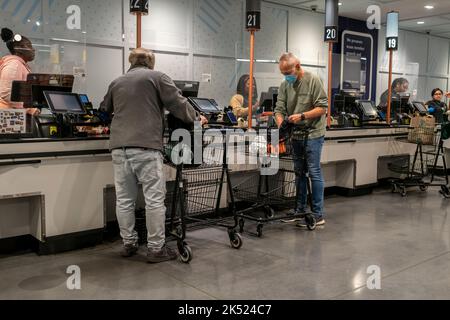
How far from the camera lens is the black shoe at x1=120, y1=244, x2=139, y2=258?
362 centimetres

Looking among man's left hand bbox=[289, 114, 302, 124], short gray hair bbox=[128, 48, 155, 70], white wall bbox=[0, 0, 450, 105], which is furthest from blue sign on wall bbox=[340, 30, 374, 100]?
short gray hair bbox=[128, 48, 155, 70]

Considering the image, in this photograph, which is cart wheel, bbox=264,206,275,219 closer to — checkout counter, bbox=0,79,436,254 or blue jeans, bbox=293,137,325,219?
blue jeans, bbox=293,137,325,219

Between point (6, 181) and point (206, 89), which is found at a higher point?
point (206, 89)

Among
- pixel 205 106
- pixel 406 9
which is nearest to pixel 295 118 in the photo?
pixel 205 106

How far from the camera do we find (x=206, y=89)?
28.8ft

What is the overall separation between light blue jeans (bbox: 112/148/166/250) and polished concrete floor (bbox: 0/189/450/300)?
0.85 ft

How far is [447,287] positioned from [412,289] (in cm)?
25

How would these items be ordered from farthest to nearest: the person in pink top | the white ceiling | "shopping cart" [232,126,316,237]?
the white ceiling
"shopping cart" [232,126,316,237]
the person in pink top

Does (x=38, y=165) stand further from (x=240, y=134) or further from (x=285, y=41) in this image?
(x=285, y=41)

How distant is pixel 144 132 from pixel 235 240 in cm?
124

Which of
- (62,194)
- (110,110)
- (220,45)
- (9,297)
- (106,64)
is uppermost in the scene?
(220,45)

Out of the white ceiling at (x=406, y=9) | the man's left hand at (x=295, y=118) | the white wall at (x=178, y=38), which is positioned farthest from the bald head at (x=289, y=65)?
the white ceiling at (x=406, y=9)

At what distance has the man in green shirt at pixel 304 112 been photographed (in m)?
4.41

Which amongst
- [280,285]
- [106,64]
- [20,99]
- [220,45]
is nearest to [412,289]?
[280,285]
